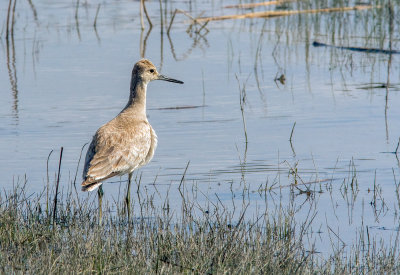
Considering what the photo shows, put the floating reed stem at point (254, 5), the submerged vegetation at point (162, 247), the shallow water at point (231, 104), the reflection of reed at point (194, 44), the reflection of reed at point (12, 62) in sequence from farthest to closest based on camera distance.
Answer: the floating reed stem at point (254, 5) < the reflection of reed at point (194, 44) < the reflection of reed at point (12, 62) < the shallow water at point (231, 104) < the submerged vegetation at point (162, 247)

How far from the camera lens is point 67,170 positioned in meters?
8.95

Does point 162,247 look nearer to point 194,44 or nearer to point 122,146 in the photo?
point 122,146

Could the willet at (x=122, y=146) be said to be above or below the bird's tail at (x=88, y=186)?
above

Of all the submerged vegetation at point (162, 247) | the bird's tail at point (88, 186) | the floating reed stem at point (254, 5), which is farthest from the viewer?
the floating reed stem at point (254, 5)

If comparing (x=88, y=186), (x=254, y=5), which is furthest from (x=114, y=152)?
(x=254, y=5)

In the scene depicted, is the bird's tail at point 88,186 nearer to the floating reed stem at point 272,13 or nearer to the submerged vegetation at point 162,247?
the submerged vegetation at point 162,247

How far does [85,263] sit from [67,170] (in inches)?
142

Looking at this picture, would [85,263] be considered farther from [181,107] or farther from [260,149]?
[181,107]

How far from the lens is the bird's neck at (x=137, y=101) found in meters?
8.80

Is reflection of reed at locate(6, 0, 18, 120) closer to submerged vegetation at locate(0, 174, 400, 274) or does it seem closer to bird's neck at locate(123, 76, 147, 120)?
bird's neck at locate(123, 76, 147, 120)

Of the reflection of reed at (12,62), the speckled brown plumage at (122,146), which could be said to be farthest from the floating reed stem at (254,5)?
the speckled brown plumage at (122,146)

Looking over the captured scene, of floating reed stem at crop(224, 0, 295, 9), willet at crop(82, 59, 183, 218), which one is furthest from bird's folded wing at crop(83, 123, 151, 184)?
floating reed stem at crop(224, 0, 295, 9)

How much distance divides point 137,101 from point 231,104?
2951 millimetres

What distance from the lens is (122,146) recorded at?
8000 mm
